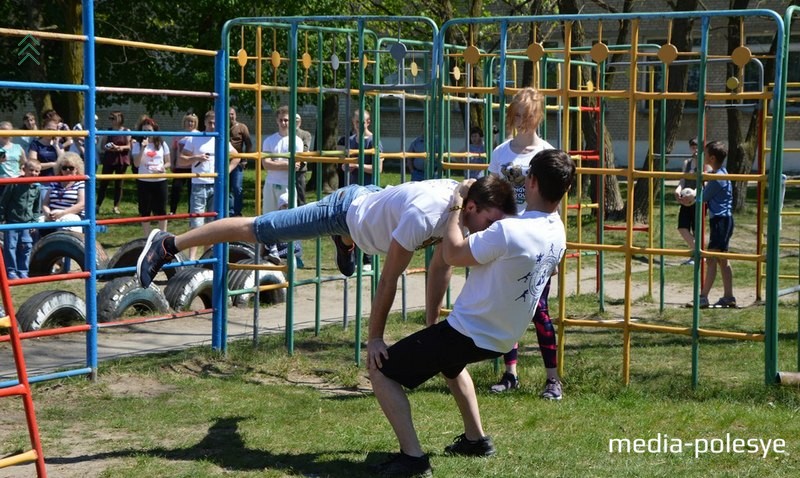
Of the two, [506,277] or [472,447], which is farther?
[472,447]

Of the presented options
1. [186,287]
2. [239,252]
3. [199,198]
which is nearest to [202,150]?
[199,198]

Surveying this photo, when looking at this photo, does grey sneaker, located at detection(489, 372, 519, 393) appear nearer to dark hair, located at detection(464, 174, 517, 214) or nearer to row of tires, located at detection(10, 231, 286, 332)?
dark hair, located at detection(464, 174, 517, 214)

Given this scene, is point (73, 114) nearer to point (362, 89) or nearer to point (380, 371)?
point (362, 89)

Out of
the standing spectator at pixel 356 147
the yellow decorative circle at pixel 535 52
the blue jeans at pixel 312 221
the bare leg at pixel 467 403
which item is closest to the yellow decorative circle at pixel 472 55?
the yellow decorative circle at pixel 535 52

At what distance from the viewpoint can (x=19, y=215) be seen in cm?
1129

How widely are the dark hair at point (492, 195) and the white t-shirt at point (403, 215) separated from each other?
0.11 metres

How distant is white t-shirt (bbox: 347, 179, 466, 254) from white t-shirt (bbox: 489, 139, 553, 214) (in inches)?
47.5

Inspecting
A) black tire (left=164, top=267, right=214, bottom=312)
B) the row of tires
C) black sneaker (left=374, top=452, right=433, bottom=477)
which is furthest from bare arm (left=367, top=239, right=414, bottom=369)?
black tire (left=164, top=267, right=214, bottom=312)

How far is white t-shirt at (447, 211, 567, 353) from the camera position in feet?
14.8

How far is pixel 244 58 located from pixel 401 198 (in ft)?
10.9

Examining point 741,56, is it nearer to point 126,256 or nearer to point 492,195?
point 492,195

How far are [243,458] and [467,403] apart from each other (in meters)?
1.14

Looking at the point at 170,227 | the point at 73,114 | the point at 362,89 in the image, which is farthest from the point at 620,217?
the point at 362,89

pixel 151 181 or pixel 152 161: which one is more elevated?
pixel 152 161
